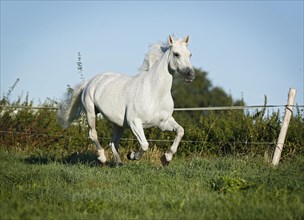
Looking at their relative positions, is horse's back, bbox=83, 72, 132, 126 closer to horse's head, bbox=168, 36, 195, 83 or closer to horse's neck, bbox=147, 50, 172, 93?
horse's neck, bbox=147, 50, 172, 93

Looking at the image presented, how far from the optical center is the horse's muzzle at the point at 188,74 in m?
10.1

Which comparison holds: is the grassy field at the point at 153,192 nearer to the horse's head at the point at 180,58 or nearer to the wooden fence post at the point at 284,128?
the wooden fence post at the point at 284,128

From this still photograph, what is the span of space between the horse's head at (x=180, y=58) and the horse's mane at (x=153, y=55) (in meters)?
→ 0.62

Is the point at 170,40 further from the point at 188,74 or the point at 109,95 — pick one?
the point at 109,95

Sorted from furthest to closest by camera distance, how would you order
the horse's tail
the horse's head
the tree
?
the tree → the horse's tail → the horse's head

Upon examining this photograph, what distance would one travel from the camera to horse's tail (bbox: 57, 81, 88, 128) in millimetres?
13055

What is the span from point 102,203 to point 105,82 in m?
5.22

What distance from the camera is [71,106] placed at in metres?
13.1

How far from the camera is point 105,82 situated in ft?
39.3

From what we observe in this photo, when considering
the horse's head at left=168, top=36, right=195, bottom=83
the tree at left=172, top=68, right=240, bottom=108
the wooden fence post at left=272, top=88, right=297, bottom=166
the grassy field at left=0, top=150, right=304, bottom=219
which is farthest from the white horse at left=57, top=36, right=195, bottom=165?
the tree at left=172, top=68, right=240, bottom=108

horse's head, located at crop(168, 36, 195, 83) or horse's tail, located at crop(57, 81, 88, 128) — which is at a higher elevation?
horse's head, located at crop(168, 36, 195, 83)

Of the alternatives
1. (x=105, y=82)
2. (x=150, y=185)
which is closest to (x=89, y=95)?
(x=105, y=82)

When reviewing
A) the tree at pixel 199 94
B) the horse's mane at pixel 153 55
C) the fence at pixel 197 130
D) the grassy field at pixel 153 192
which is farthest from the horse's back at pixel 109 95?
the tree at pixel 199 94

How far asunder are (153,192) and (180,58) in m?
3.18
